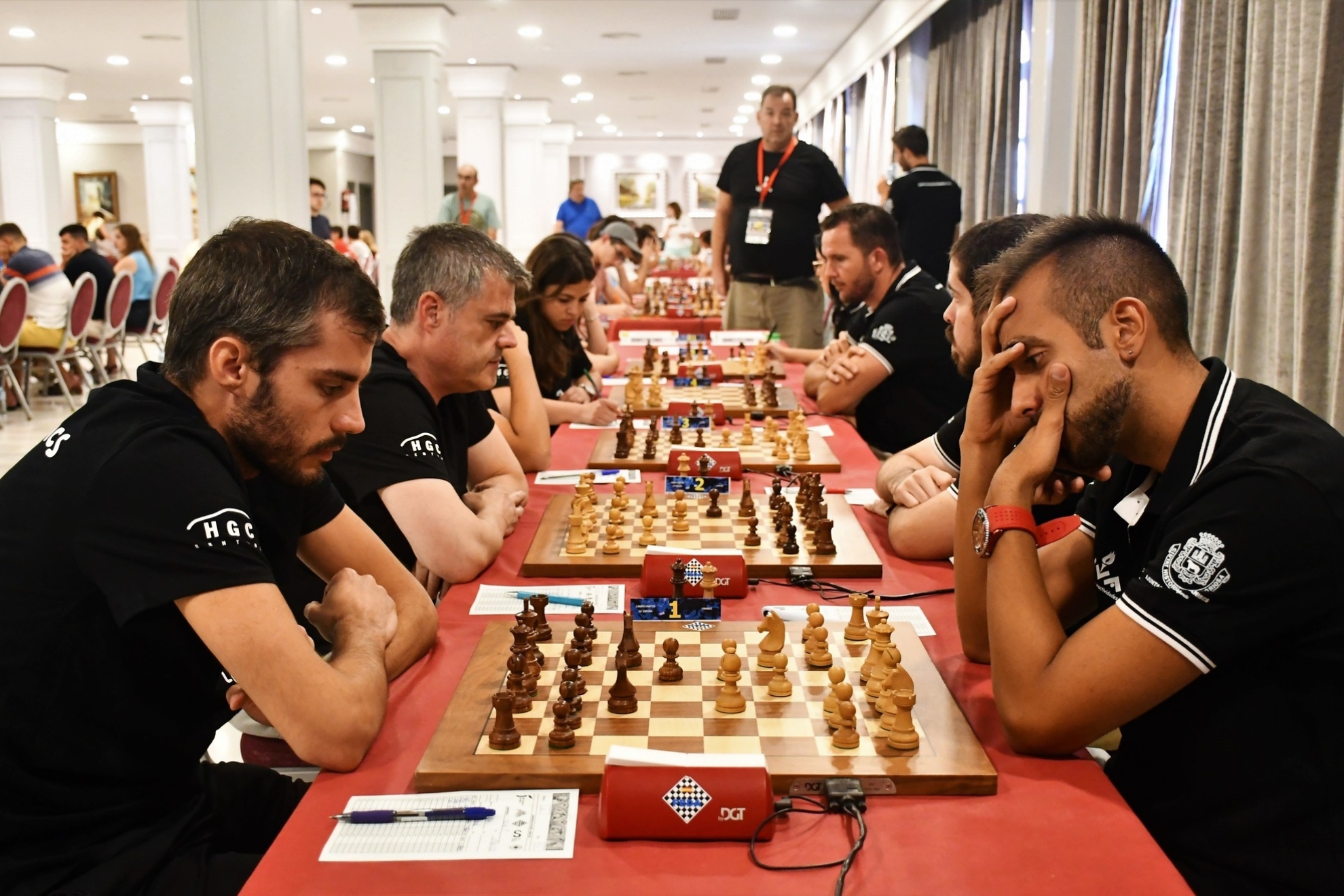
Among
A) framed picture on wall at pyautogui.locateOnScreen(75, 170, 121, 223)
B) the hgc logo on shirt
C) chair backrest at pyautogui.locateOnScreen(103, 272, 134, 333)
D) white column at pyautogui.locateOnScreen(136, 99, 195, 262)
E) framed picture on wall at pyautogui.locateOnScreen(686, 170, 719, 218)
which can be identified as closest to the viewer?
the hgc logo on shirt

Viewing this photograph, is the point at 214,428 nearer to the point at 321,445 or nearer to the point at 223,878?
the point at 321,445

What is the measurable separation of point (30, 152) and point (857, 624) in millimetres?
16601

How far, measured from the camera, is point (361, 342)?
1.50 meters

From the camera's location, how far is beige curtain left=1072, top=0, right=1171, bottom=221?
5.15 metres

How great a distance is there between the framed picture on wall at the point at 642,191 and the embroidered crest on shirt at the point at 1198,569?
27.9 m

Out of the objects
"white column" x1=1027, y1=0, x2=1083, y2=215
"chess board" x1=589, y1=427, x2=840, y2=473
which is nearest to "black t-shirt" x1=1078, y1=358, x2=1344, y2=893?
"chess board" x1=589, y1=427, x2=840, y2=473

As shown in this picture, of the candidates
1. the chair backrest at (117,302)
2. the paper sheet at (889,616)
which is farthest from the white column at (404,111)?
the paper sheet at (889,616)

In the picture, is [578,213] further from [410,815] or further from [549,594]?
[410,815]

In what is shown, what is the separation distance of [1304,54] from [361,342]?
3326 mm

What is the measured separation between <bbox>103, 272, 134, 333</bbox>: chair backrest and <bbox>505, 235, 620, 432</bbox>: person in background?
5984 mm

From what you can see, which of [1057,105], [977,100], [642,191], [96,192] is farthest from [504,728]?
[642,191]

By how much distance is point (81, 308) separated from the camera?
26.6 feet

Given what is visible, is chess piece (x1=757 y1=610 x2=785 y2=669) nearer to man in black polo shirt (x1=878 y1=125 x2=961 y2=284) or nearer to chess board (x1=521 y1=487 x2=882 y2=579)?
chess board (x1=521 y1=487 x2=882 y2=579)

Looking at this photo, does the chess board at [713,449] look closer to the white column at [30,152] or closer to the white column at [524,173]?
the white column at [30,152]
